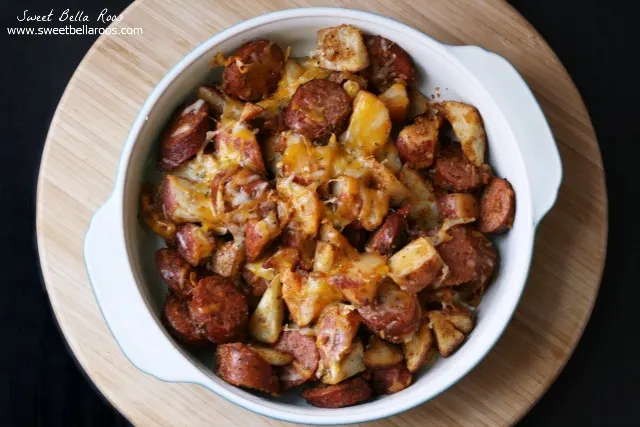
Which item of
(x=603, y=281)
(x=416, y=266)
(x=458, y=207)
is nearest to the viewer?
(x=416, y=266)

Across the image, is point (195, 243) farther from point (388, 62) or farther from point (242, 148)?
point (388, 62)

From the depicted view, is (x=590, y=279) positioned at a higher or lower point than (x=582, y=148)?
lower

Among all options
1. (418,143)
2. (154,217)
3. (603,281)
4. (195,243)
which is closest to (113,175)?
(154,217)

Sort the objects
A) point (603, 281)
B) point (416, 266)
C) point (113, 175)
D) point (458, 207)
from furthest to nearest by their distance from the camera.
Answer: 1. point (603, 281)
2. point (113, 175)
3. point (458, 207)
4. point (416, 266)

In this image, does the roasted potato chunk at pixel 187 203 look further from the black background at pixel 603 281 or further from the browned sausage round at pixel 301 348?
the black background at pixel 603 281

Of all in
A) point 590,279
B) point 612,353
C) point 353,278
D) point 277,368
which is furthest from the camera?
point 612,353

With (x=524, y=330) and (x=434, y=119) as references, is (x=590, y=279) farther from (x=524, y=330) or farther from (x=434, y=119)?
(x=434, y=119)

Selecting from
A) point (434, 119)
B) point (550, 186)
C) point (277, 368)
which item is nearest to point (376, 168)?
point (434, 119)
